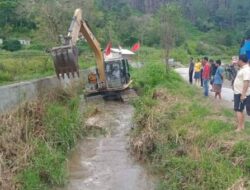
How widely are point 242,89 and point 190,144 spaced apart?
1758 mm

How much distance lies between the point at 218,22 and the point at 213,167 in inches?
3540

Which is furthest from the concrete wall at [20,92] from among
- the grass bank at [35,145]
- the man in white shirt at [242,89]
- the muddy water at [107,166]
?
the man in white shirt at [242,89]

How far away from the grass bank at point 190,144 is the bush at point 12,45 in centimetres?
3706

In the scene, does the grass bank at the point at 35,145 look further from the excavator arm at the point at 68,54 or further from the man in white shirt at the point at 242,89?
the man in white shirt at the point at 242,89

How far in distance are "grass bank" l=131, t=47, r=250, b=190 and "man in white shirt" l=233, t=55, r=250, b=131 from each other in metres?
0.41

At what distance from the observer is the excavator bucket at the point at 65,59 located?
14383mm

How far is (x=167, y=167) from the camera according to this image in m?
10.1

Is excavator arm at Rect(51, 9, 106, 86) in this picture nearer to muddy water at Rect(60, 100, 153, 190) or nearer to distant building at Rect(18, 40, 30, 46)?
muddy water at Rect(60, 100, 153, 190)

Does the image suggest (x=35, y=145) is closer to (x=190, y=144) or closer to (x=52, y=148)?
(x=52, y=148)

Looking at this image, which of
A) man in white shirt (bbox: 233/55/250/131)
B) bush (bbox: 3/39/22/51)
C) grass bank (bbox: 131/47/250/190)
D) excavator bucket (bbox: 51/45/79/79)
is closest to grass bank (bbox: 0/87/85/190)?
excavator bucket (bbox: 51/45/79/79)

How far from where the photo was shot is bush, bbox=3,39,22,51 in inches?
1969

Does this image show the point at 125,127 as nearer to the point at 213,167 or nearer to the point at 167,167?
the point at 167,167

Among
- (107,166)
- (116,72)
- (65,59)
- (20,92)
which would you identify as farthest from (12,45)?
(107,166)

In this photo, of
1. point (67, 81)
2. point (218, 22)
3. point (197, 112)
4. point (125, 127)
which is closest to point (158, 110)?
point (197, 112)
